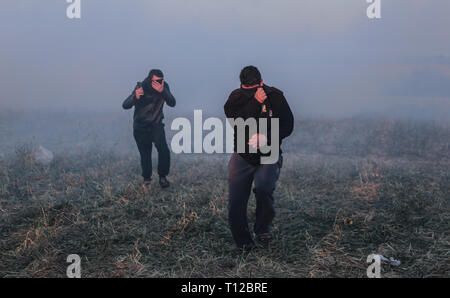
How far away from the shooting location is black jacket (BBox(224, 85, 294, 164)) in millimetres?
3754

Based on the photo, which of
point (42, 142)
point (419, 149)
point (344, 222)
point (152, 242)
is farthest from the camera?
point (42, 142)

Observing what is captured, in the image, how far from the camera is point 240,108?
152 inches

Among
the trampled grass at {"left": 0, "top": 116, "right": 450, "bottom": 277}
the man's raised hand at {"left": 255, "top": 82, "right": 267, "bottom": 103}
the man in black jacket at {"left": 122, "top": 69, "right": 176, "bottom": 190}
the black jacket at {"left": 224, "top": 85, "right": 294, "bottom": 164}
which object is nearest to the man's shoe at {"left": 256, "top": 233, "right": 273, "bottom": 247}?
the trampled grass at {"left": 0, "top": 116, "right": 450, "bottom": 277}

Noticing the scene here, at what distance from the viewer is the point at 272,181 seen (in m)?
3.76

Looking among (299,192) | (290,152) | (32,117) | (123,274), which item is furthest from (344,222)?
(32,117)

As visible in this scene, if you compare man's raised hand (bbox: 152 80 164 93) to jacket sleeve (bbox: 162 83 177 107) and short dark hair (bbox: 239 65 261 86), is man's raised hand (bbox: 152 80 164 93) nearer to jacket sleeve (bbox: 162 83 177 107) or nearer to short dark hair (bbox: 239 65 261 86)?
jacket sleeve (bbox: 162 83 177 107)

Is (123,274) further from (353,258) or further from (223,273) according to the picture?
(353,258)

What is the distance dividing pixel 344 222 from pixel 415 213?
119cm

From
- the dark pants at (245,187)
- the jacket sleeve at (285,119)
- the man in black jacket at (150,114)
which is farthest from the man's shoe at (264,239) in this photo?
the man in black jacket at (150,114)

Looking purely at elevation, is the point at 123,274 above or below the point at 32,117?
below

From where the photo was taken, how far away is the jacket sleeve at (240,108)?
12.3 ft

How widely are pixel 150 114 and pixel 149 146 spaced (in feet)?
2.11

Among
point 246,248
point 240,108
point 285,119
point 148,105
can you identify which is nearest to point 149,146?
point 148,105

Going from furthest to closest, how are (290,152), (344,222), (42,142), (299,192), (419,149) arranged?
(42,142) → (290,152) → (419,149) → (299,192) → (344,222)
